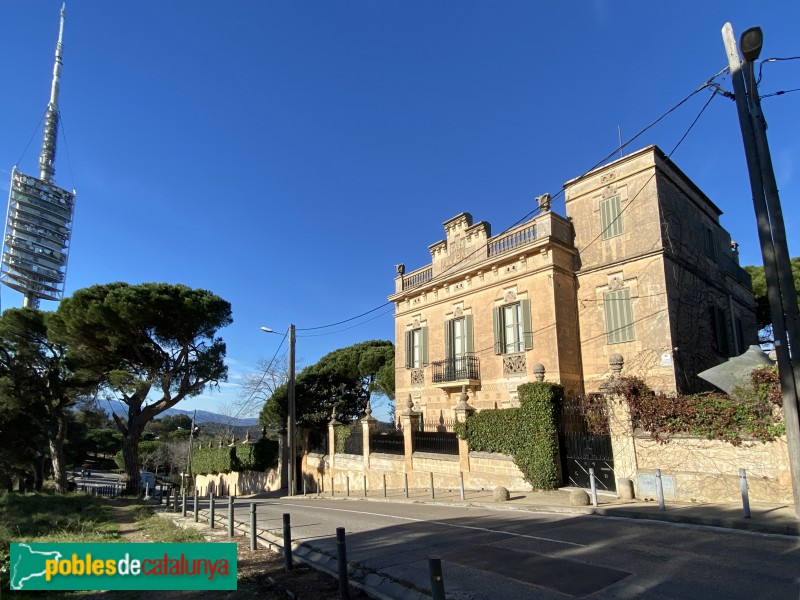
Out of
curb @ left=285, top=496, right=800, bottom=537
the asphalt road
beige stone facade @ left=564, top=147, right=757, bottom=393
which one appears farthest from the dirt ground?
beige stone facade @ left=564, top=147, right=757, bottom=393

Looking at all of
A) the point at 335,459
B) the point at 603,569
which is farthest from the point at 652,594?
the point at 335,459

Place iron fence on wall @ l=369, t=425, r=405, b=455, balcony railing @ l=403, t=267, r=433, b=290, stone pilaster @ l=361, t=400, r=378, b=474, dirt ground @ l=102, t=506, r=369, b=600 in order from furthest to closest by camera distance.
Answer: balcony railing @ l=403, t=267, r=433, b=290 < stone pilaster @ l=361, t=400, r=378, b=474 < iron fence on wall @ l=369, t=425, r=405, b=455 < dirt ground @ l=102, t=506, r=369, b=600

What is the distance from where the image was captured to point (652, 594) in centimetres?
520

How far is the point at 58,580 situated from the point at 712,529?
10263 mm

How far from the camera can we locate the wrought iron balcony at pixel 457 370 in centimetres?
2128

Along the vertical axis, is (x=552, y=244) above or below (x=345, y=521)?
above

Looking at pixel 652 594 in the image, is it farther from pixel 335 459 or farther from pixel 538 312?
pixel 335 459

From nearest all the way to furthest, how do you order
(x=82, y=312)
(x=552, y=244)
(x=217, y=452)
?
1. (x=552, y=244)
2. (x=82, y=312)
3. (x=217, y=452)

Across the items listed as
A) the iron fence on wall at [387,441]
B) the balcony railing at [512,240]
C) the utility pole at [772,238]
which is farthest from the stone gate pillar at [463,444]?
the utility pole at [772,238]

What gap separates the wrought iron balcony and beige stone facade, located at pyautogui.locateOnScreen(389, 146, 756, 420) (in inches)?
2.4

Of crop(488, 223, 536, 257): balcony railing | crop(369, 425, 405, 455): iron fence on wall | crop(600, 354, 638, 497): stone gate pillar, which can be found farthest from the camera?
crop(369, 425, 405, 455): iron fence on wall

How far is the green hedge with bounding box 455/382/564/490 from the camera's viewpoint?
14984 mm

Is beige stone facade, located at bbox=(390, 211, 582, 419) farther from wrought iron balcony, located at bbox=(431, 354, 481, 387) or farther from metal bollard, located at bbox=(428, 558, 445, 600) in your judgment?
metal bollard, located at bbox=(428, 558, 445, 600)

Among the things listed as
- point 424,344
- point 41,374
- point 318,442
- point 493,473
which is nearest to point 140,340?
point 41,374
